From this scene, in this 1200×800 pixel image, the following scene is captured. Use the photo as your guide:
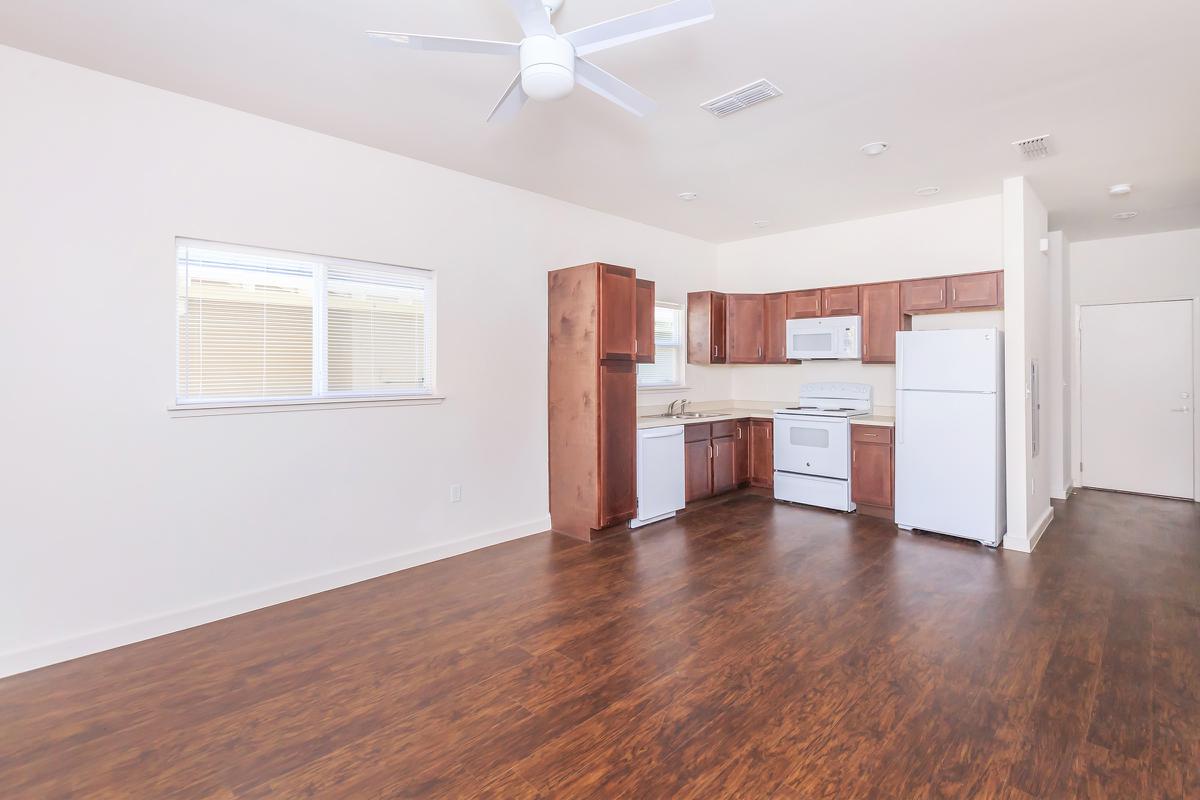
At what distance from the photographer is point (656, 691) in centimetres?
239

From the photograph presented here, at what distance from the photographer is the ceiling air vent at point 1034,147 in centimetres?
353

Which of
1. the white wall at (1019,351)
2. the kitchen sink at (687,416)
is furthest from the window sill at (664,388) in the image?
the white wall at (1019,351)

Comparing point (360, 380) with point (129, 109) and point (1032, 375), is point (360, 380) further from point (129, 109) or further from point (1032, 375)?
point (1032, 375)

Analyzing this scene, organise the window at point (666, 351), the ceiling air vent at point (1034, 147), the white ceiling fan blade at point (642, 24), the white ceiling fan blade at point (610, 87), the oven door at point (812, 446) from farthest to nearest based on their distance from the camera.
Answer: the window at point (666, 351), the oven door at point (812, 446), the ceiling air vent at point (1034, 147), the white ceiling fan blade at point (610, 87), the white ceiling fan blade at point (642, 24)

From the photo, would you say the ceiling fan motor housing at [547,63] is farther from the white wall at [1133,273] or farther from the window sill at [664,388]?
the white wall at [1133,273]

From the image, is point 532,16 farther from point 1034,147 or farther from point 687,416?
point 687,416

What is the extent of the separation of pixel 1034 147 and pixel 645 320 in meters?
2.87

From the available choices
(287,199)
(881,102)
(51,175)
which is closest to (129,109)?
(51,175)

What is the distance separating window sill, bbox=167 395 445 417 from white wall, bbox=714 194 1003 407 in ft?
12.7

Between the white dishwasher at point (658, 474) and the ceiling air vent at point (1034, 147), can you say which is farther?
the white dishwasher at point (658, 474)

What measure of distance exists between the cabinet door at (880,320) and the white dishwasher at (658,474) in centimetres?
195

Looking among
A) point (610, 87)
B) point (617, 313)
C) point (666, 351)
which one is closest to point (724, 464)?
point (666, 351)

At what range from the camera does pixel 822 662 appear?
2.62 metres

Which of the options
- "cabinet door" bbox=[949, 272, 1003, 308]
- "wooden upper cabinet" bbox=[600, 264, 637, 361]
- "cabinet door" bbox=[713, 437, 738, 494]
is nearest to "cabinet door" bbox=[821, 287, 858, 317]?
"cabinet door" bbox=[949, 272, 1003, 308]
